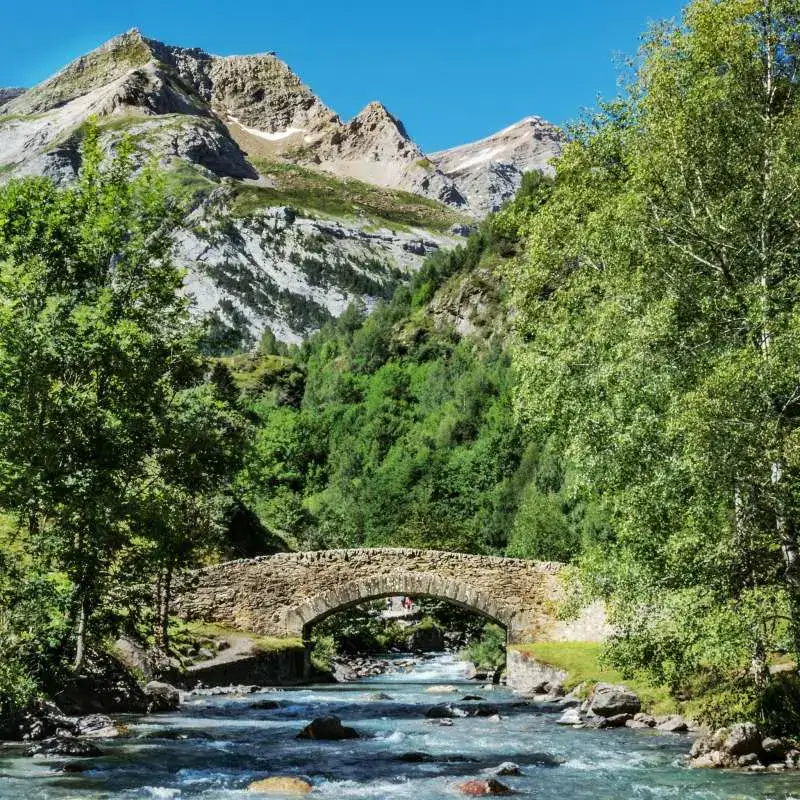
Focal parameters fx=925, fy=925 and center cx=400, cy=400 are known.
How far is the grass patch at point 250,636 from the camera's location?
116 ft

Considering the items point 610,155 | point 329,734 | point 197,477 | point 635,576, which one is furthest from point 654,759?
point 610,155

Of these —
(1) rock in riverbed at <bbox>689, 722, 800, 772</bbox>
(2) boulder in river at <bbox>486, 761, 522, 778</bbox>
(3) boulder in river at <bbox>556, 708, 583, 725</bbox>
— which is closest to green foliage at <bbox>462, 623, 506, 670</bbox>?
(3) boulder in river at <bbox>556, 708, 583, 725</bbox>

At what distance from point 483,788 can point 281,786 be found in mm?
3045

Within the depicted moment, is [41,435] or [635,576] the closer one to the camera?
[41,435]

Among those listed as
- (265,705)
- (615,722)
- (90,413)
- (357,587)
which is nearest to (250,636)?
(357,587)

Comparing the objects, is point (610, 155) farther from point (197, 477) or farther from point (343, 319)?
point (343, 319)

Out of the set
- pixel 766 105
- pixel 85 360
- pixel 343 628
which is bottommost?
pixel 343 628

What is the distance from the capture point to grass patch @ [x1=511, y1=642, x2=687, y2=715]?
2097 centimetres

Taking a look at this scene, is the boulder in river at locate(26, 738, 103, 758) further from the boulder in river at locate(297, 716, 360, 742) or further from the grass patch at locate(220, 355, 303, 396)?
the grass patch at locate(220, 355, 303, 396)

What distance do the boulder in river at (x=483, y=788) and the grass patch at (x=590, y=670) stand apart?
437 centimetres

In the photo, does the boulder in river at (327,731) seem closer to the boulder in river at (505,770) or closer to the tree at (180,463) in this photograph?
the boulder in river at (505,770)

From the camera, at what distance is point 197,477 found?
16.1 metres

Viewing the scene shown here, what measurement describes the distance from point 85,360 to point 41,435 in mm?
1380

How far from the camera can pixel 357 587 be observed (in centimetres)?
3788
